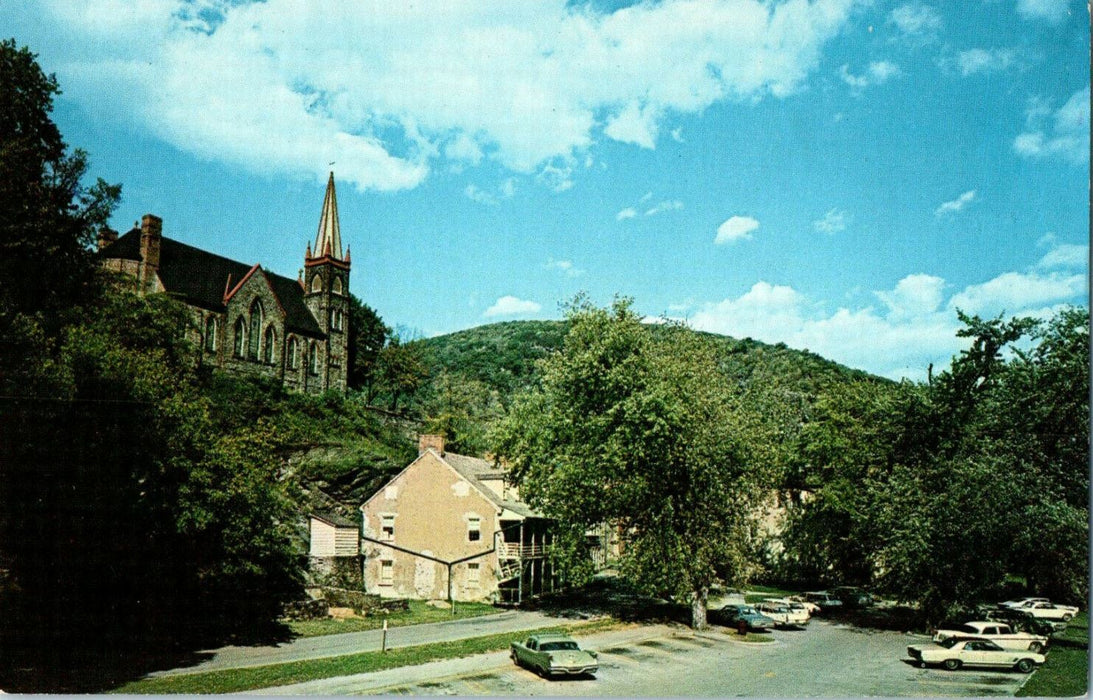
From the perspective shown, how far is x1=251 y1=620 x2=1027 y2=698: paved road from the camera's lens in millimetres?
11164

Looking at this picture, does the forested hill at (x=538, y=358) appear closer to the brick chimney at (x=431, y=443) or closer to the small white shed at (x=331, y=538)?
the brick chimney at (x=431, y=443)

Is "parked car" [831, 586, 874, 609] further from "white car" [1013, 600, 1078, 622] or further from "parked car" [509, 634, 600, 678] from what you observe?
"parked car" [509, 634, 600, 678]

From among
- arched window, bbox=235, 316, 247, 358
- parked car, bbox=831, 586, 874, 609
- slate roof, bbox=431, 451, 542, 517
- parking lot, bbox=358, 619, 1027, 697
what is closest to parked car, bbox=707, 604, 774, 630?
parking lot, bbox=358, 619, 1027, 697

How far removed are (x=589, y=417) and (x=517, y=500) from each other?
6.23 metres

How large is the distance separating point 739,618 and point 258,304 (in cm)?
2447

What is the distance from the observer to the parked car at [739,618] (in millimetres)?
17281

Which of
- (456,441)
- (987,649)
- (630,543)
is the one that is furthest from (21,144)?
(456,441)

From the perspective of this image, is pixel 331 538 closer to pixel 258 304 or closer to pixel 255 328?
pixel 255 328

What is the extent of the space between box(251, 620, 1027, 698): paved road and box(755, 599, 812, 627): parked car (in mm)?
4685

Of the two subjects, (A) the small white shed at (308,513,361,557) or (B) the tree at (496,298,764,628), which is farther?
(A) the small white shed at (308,513,361,557)

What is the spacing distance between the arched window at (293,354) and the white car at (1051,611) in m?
30.5

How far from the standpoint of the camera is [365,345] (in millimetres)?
53188

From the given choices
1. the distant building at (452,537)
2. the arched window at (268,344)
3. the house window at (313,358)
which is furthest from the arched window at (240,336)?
the distant building at (452,537)

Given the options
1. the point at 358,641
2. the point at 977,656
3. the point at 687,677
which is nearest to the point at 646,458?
the point at 687,677
